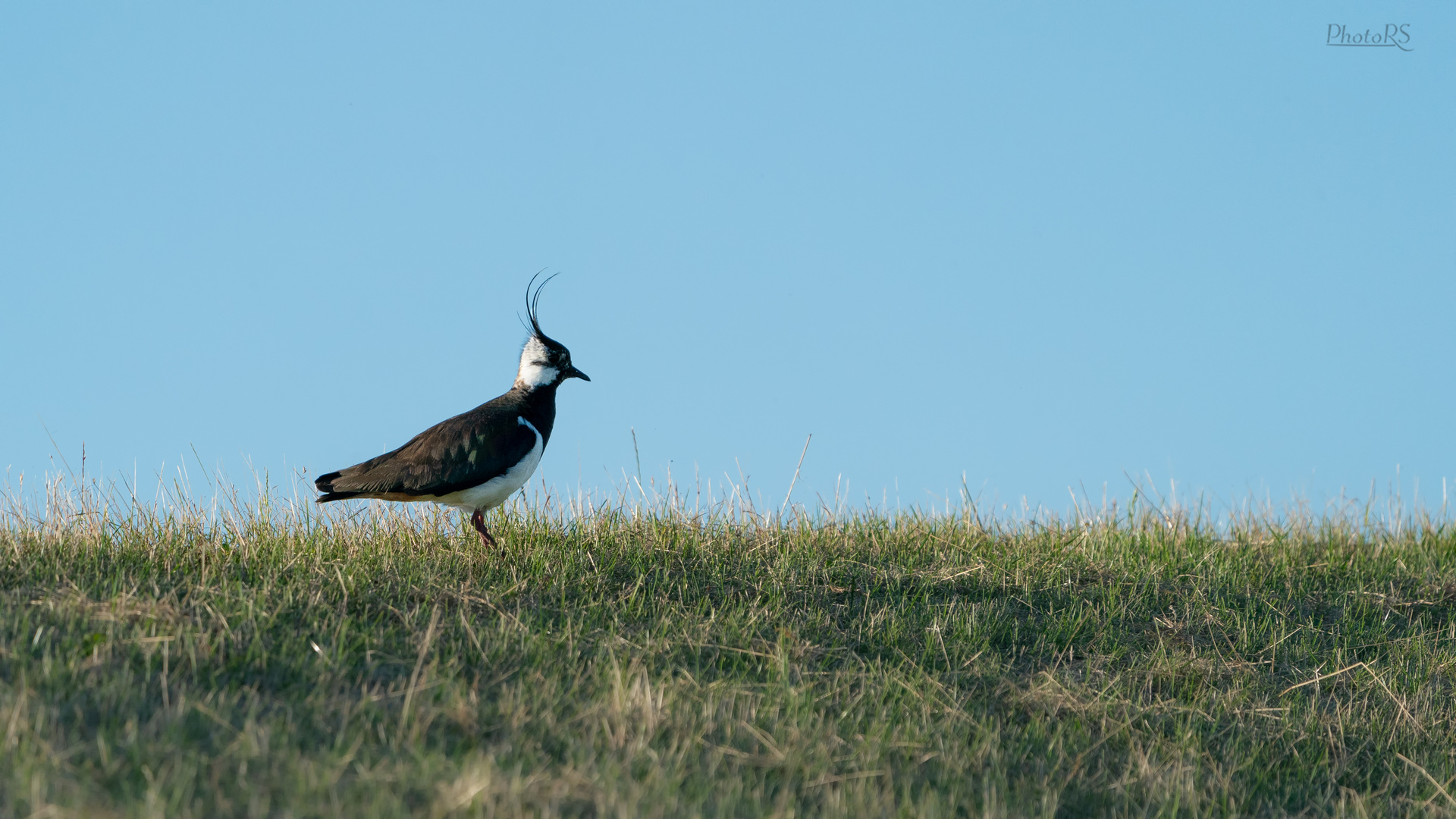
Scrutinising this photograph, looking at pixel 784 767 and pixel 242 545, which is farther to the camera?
pixel 242 545

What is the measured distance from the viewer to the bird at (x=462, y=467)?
284 inches

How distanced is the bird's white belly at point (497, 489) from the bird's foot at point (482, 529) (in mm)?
58

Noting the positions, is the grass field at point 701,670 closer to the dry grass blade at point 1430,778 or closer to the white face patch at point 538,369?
the dry grass blade at point 1430,778

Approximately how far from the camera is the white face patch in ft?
26.7

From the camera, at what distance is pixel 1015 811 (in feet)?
14.3

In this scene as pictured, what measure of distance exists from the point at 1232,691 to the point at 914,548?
2474 mm

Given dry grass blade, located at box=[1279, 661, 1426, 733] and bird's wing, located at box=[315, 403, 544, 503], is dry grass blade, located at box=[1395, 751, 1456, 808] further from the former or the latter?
bird's wing, located at box=[315, 403, 544, 503]

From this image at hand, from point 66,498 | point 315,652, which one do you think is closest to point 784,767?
point 315,652

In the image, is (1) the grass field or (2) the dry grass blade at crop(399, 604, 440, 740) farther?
(2) the dry grass blade at crop(399, 604, 440, 740)

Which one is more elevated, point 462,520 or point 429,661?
point 462,520

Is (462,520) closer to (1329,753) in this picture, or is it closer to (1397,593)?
(1329,753)

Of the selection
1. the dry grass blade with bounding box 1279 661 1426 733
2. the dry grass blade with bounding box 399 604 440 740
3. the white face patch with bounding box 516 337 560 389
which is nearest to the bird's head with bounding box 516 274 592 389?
the white face patch with bounding box 516 337 560 389

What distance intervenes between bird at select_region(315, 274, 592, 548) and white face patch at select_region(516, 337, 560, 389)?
30 centimetres

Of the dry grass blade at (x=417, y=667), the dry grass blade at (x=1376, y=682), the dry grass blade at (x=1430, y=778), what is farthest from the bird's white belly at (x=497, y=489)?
the dry grass blade at (x=1430, y=778)
